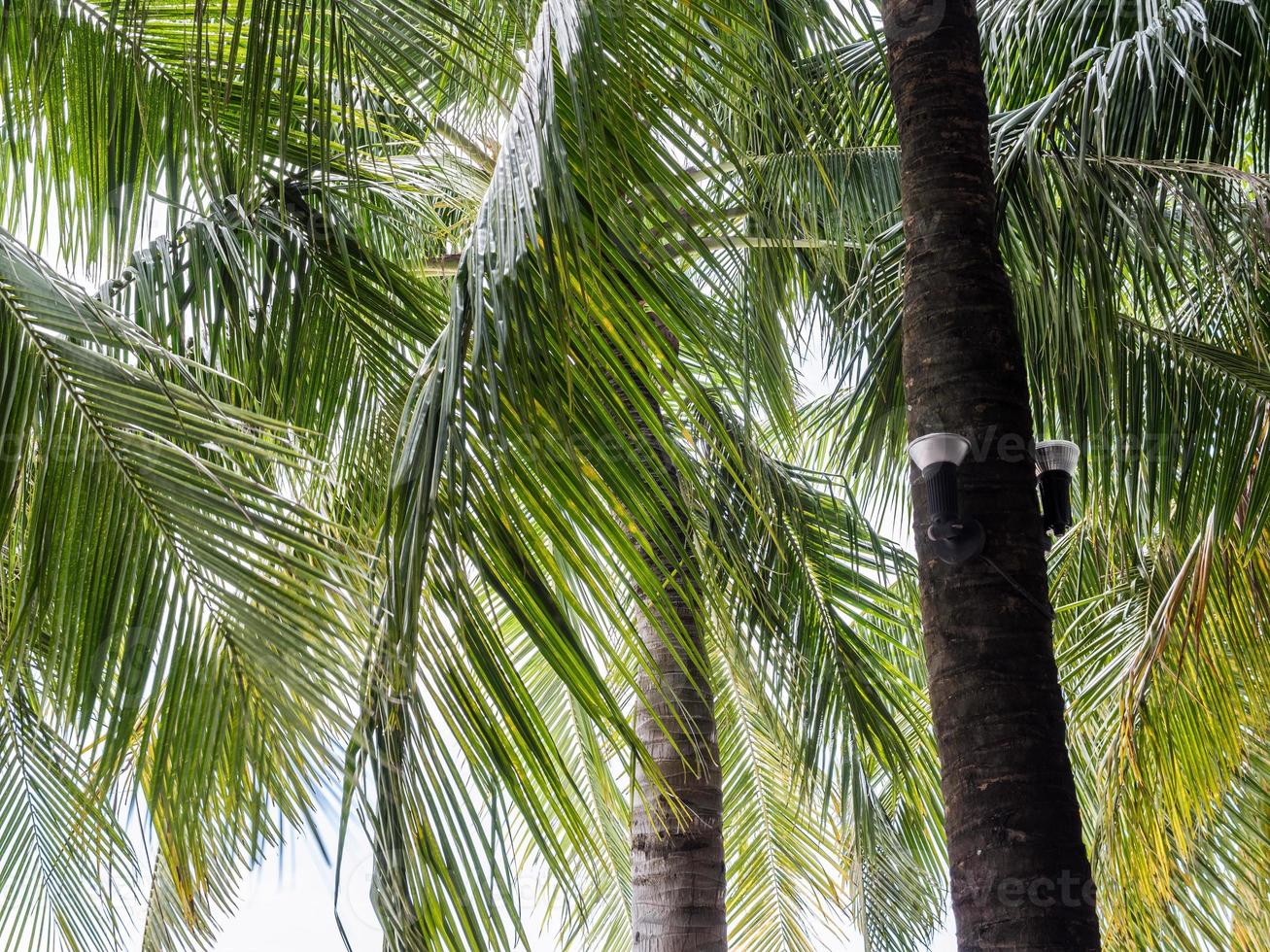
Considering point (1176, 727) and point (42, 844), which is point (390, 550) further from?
point (1176, 727)

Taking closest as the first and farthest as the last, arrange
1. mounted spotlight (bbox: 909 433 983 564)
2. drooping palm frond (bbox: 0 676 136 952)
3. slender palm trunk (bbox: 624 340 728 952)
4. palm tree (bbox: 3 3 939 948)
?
palm tree (bbox: 3 3 939 948), mounted spotlight (bbox: 909 433 983 564), drooping palm frond (bbox: 0 676 136 952), slender palm trunk (bbox: 624 340 728 952)

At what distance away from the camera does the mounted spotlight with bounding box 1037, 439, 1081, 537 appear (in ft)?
9.66

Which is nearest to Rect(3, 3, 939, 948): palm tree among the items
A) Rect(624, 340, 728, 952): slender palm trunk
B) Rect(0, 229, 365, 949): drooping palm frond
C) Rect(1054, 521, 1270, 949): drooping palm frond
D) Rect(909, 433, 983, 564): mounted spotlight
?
Rect(0, 229, 365, 949): drooping palm frond

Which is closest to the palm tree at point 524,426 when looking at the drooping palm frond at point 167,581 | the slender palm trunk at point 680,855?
the drooping palm frond at point 167,581

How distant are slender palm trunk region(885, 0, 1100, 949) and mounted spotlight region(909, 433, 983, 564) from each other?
0.07ft

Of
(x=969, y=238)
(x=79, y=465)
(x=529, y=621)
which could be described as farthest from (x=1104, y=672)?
Result: (x=79, y=465)

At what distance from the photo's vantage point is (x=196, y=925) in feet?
13.2

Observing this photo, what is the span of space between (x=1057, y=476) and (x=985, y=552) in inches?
39.9

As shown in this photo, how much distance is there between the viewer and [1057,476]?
116 inches

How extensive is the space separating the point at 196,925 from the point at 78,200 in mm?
2246

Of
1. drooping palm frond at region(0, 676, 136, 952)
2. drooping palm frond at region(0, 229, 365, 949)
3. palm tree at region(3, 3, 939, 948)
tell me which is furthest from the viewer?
drooping palm frond at region(0, 676, 136, 952)

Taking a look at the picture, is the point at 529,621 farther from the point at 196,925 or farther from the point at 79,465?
the point at 196,925

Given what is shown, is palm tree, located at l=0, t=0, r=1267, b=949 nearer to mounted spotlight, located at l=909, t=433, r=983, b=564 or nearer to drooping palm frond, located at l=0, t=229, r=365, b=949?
drooping palm frond, located at l=0, t=229, r=365, b=949

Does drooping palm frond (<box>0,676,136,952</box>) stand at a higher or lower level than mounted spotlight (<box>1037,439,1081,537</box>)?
lower
